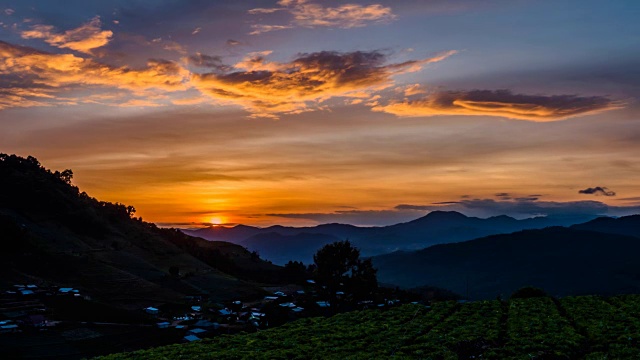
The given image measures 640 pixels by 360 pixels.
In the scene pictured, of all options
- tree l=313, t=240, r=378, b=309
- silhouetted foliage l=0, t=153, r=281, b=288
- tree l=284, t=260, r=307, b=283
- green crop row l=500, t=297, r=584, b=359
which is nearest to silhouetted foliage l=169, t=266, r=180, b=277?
silhouetted foliage l=0, t=153, r=281, b=288

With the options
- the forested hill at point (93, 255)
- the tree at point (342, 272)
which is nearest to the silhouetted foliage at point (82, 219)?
the forested hill at point (93, 255)

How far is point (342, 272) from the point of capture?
128250 millimetres

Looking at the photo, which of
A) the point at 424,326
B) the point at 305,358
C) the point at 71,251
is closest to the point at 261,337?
the point at 305,358

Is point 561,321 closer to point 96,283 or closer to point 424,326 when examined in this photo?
point 424,326

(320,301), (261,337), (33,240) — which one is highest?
(33,240)

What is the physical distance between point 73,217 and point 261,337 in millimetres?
148226

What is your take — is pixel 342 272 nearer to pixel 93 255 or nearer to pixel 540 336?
pixel 93 255

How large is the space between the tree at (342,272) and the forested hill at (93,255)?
23.7 m

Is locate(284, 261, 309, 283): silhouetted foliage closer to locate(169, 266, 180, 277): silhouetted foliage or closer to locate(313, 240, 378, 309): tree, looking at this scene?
locate(169, 266, 180, 277): silhouetted foliage

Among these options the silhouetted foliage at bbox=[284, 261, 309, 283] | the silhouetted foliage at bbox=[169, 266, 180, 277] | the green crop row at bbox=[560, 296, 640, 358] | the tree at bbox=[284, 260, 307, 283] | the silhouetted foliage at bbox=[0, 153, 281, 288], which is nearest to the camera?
the green crop row at bbox=[560, 296, 640, 358]

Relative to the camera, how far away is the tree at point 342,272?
126375 mm

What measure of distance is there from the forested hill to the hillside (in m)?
73.9

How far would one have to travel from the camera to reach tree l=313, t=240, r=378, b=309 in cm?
12638

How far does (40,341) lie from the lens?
76250mm
